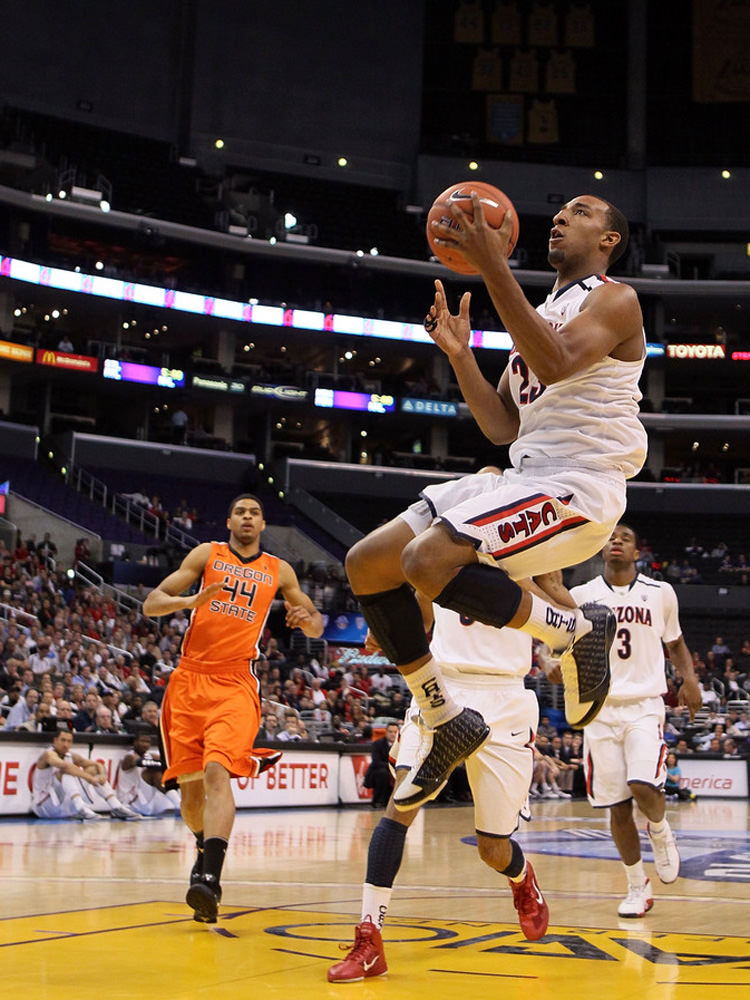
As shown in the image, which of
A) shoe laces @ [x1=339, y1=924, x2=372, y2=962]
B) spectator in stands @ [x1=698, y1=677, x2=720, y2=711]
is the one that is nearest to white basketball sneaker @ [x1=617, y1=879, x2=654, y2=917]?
shoe laces @ [x1=339, y1=924, x2=372, y2=962]

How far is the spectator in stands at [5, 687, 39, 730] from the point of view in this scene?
15.9 meters

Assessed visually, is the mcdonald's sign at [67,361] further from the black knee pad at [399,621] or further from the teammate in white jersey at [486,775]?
the black knee pad at [399,621]

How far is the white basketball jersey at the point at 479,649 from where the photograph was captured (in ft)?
20.9

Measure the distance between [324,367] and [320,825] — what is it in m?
35.4

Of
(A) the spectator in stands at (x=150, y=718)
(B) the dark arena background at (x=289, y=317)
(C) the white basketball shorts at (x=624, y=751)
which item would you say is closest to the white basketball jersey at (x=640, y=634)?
(C) the white basketball shorts at (x=624, y=751)

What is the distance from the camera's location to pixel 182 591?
6988 mm

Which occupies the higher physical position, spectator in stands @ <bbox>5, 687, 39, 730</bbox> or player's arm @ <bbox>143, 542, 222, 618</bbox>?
player's arm @ <bbox>143, 542, 222, 618</bbox>

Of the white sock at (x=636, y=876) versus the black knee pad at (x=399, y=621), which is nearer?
the black knee pad at (x=399, y=621)

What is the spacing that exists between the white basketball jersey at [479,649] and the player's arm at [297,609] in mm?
847

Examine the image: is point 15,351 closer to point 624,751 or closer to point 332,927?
point 624,751

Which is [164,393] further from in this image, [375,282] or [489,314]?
[489,314]

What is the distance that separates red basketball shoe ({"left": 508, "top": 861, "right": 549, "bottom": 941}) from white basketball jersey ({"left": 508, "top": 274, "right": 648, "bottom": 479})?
212 centimetres

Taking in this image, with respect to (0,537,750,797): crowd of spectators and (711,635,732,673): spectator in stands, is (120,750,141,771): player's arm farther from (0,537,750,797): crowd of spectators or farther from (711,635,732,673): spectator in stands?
(711,635,732,673): spectator in stands

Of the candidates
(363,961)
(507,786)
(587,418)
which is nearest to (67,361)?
(507,786)
